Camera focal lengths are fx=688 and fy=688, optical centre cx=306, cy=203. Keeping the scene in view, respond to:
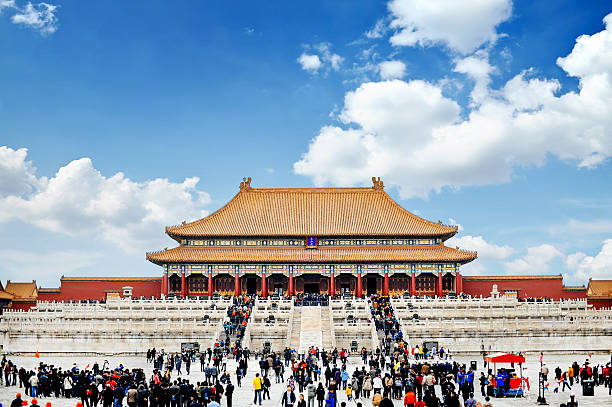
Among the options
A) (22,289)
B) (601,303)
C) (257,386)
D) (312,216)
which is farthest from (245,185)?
(257,386)

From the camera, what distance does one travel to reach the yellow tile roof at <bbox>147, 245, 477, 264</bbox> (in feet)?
220

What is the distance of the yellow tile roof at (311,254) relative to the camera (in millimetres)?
66938

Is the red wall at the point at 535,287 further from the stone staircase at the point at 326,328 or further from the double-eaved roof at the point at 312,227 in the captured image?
the stone staircase at the point at 326,328

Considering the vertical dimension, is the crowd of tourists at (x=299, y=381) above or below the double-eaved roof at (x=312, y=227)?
below

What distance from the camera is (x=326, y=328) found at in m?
42.7

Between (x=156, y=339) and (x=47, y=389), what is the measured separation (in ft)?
46.4

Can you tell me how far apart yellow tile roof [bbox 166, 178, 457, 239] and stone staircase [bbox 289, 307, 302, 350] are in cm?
2300

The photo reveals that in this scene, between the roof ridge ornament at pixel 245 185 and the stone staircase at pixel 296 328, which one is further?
the roof ridge ornament at pixel 245 185

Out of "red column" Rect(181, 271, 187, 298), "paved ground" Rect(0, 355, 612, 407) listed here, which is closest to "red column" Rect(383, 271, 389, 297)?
"red column" Rect(181, 271, 187, 298)

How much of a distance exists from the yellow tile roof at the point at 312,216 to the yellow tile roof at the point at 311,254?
1.52 m

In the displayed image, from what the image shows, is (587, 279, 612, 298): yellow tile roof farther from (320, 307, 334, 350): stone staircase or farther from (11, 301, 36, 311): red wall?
(11, 301, 36, 311): red wall

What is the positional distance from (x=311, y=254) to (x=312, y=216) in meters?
5.45

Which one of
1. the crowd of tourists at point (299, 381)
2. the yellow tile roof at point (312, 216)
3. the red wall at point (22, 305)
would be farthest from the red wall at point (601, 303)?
the red wall at point (22, 305)

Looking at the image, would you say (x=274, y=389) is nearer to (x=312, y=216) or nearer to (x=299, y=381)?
(x=299, y=381)
